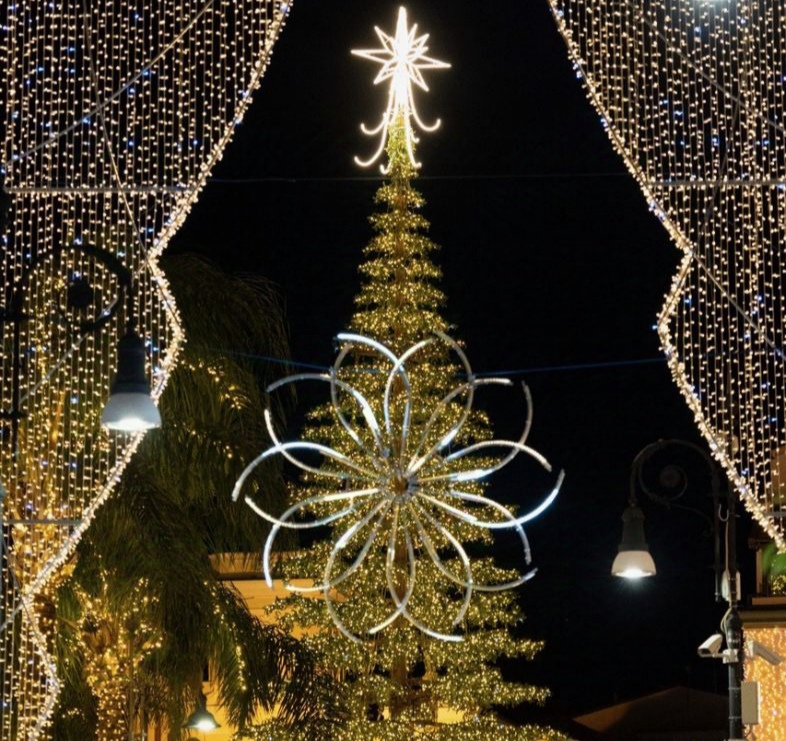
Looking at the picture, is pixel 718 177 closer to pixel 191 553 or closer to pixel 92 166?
pixel 92 166

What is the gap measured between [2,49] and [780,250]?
5.93 m

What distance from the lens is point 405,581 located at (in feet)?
89.7

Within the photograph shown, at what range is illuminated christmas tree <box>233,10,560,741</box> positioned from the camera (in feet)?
86.8

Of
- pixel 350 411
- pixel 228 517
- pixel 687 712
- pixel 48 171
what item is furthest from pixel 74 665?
pixel 687 712

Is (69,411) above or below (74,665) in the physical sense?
above

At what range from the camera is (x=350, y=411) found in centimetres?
2806

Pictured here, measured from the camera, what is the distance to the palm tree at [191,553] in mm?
17750

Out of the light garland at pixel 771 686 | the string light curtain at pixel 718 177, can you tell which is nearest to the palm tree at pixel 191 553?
the light garland at pixel 771 686

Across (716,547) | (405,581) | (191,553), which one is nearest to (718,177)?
(716,547)

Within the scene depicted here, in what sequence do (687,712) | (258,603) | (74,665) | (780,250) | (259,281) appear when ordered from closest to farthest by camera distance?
(780,250) → (74,665) → (259,281) → (258,603) → (687,712)

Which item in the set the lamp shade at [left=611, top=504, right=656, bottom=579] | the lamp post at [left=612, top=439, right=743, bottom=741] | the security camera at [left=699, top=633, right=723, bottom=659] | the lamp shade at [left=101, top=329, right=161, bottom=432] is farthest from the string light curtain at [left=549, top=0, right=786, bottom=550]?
the lamp shade at [left=101, top=329, right=161, bottom=432]

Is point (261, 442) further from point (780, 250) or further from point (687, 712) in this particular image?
point (687, 712)

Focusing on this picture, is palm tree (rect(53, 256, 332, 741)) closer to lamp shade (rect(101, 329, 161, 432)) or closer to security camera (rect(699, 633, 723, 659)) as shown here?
security camera (rect(699, 633, 723, 659))

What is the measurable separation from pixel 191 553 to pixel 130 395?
6.84m
